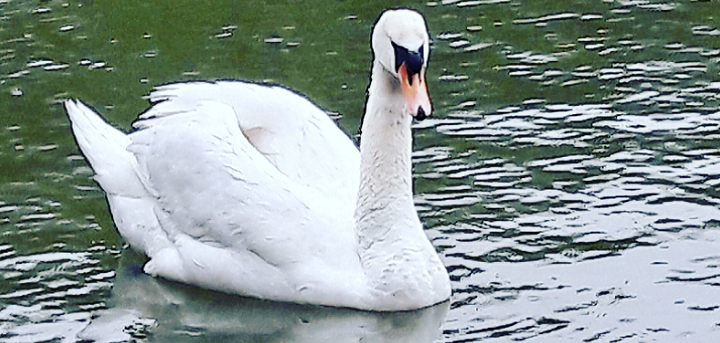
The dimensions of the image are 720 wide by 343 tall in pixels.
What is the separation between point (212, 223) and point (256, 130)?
98cm

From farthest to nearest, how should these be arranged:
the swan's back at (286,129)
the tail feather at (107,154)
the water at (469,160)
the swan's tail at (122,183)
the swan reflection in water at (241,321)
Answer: the tail feather at (107,154) < the swan's tail at (122,183) < the swan's back at (286,129) < the water at (469,160) < the swan reflection in water at (241,321)

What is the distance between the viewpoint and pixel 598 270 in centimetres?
1066

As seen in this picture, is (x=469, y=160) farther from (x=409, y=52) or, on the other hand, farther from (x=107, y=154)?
(x=409, y=52)

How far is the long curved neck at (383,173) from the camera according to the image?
34.0ft

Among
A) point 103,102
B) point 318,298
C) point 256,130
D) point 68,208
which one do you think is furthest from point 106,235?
point 103,102

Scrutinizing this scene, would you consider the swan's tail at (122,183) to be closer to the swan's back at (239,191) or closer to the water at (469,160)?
the swan's back at (239,191)

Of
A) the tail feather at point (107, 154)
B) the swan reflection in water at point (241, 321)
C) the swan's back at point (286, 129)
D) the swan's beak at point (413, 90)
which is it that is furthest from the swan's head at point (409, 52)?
the tail feather at point (107, 154)

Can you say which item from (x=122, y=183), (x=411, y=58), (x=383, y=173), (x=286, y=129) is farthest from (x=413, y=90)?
(x=122, y=183)

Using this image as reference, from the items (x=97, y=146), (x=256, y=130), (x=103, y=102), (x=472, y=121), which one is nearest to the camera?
(x=256, y=130)

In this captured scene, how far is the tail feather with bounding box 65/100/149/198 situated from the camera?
39.0 ft

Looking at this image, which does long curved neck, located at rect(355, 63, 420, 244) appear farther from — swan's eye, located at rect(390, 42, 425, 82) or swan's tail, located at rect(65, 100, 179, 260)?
swan's tail, located at rect(65, 100, 179, 260)

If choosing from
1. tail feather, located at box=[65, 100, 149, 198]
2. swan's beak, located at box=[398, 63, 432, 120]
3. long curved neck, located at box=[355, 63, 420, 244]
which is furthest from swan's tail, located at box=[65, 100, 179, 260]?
swan's beak, located at box=[398, 63, 432, 120]

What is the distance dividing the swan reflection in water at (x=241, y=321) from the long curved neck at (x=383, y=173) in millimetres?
607

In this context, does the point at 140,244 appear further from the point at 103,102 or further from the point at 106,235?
the point at 103,102
